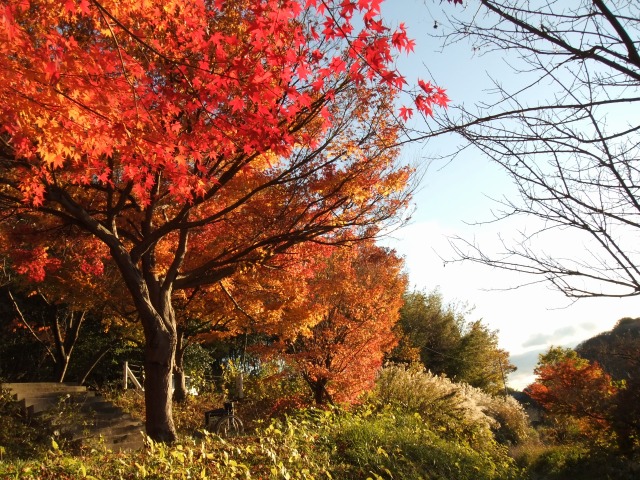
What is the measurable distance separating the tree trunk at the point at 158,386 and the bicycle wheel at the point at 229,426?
2.51 m

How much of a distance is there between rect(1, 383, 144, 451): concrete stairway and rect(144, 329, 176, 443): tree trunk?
2584 mm

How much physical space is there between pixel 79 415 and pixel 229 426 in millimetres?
3031

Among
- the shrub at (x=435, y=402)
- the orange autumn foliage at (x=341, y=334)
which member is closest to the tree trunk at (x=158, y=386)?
the orange autumn foliage at (x=341, y=334)

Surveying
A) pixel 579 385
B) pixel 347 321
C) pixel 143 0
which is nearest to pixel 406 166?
pixel 143 0

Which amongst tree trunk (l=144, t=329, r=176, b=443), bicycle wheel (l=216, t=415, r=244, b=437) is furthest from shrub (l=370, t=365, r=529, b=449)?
tree trunk (l=144, t=329, r=176, b=443)

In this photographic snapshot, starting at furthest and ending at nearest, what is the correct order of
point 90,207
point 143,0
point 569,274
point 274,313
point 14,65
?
point 274,313, point 90,207, point 143,0, point 14,65, point 569,274

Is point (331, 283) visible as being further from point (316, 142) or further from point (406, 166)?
point (316, 142)

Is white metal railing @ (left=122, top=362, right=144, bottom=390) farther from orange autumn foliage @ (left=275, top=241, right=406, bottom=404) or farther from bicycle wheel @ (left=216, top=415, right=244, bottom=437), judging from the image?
bicycle wheel @ (left=216, top=415, right=244, bottom=437)

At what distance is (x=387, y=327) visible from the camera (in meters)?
13.3

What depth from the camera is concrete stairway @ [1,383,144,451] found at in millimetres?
9753

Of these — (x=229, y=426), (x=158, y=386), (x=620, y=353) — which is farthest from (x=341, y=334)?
(x=620, y=353)

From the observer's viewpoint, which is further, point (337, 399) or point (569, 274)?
point (337, 399)

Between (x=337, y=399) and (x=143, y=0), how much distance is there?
9.37 m

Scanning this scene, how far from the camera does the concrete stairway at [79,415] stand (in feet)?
32.0
